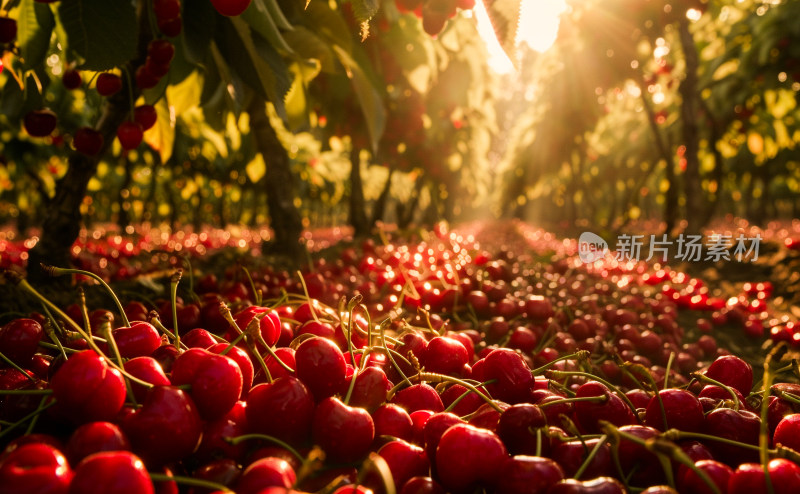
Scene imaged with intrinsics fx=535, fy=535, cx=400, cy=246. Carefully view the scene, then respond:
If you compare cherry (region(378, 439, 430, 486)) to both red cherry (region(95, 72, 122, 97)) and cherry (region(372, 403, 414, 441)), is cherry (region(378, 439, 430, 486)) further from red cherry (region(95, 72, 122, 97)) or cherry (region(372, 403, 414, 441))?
red cherry (region(95, 72, 122, 97))

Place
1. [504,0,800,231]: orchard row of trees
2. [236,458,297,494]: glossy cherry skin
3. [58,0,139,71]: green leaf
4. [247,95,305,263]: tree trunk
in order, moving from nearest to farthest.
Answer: [236,458,297,494]: glossy cherry skin < [58,0,139,71]: green leaf < [247,95,305,263]: tree trunk < [504,0,800,231]: orchard row of trees

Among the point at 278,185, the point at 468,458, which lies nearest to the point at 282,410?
the point at 468,458

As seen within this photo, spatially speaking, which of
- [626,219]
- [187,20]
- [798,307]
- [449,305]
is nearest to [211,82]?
[187,20]

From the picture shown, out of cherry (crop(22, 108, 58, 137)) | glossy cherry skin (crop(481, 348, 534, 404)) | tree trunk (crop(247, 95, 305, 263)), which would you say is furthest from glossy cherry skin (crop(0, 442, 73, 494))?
tree trunk (crop(247, 95, 305, 263))

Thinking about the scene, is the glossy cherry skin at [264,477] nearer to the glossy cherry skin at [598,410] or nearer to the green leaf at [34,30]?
the glossy cherry skin at [598,410]

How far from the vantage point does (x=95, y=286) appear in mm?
2969

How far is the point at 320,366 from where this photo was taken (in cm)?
107

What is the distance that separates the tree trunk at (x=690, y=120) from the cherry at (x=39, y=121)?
8602 mm

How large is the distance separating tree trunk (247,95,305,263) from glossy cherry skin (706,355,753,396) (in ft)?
11.2

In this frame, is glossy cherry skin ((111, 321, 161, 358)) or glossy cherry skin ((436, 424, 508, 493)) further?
glossy cherry skin ((111, 321, 161, 358))

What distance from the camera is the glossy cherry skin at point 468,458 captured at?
911mm

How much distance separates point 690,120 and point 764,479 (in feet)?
29.5

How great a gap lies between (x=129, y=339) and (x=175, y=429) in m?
0.43

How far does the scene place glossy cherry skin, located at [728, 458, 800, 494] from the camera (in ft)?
2.78
